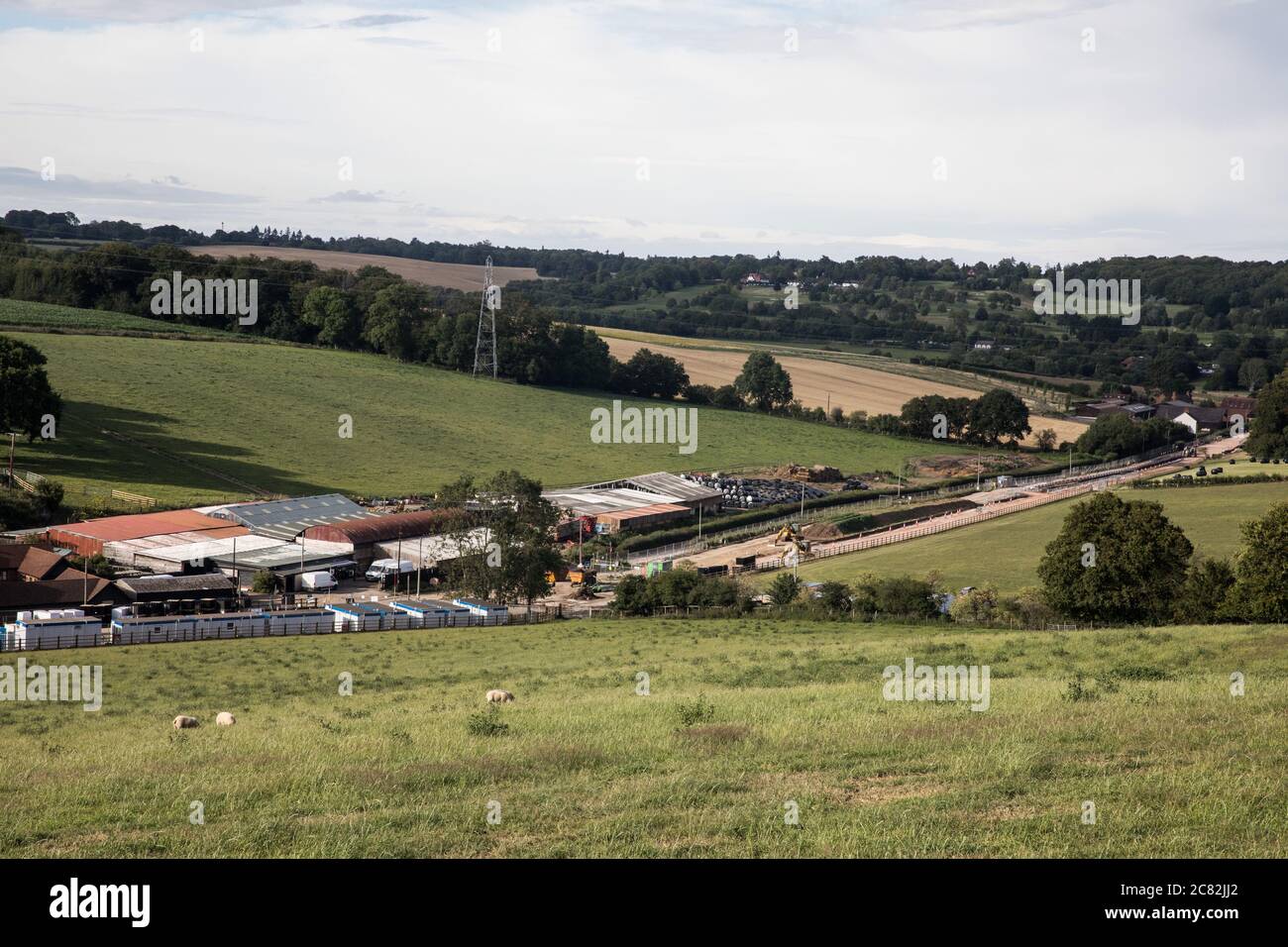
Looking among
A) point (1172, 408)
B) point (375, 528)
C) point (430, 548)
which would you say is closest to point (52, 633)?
point (430, 548)

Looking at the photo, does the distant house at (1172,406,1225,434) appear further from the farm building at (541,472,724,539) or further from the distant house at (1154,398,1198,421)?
the farm building at (541,472,724,539)

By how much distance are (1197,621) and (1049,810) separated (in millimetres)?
27612

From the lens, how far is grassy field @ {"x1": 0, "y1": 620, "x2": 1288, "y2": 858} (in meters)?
10.9

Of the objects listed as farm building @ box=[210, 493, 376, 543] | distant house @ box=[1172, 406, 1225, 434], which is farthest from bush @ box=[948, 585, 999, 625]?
distant house @ box=[1172, 406, 1225, 434]

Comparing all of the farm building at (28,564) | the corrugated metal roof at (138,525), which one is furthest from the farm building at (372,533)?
the farm building at (28,564)

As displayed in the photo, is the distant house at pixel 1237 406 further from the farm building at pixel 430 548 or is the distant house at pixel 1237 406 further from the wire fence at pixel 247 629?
the wire fence at pixel 247 629

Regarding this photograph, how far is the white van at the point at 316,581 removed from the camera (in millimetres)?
54562

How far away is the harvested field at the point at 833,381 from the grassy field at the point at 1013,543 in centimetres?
5079

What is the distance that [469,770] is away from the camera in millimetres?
13844

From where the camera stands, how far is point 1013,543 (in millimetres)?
62406

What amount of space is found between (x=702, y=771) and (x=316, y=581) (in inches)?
1731
